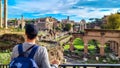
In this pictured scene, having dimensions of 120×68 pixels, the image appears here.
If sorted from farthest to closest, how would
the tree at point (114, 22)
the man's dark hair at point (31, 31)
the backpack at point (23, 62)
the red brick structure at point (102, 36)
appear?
the tree at point (114, 22), the red brick structure at point (102, 36), the man's dark hair at point (31, 31), the backpack at point (23, 62)

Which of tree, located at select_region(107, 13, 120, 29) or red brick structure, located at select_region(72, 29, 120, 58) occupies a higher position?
tree, located at select_region(107, 13, 120, 29)

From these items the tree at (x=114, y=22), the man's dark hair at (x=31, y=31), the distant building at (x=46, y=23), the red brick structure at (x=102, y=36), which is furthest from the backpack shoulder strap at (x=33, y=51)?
the distant building at (x=46, y=23)

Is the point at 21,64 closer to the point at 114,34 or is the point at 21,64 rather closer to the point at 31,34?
the point at 31,34

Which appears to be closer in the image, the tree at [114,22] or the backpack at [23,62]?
the backpack at [23,62]

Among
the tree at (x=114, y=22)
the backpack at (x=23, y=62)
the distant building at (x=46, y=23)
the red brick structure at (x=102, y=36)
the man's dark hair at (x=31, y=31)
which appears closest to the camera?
the backpack at (x=23, y=62)

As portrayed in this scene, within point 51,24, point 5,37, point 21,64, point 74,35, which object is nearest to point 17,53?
point 21,64

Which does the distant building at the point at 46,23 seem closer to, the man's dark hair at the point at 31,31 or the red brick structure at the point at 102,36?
the red brick structure at the point at 102,36

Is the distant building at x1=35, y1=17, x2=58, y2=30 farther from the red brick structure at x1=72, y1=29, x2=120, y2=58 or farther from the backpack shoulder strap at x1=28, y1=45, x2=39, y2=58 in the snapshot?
the backpack shoulder strap at x1=28, y1=45, x2=39, y2=58

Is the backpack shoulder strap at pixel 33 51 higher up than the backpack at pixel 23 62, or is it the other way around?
the backpack shoulder strap at pixel 33 51

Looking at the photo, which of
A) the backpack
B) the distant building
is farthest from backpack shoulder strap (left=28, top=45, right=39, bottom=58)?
the distant building

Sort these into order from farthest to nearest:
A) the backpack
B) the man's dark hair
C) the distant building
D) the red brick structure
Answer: the distant building < the red brick structure < the man's dark hair < the backpack

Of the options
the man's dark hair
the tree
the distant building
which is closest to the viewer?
the man's dark hair

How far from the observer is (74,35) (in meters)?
44.1

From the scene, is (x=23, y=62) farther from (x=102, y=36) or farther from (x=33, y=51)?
(x=102, y=36)
